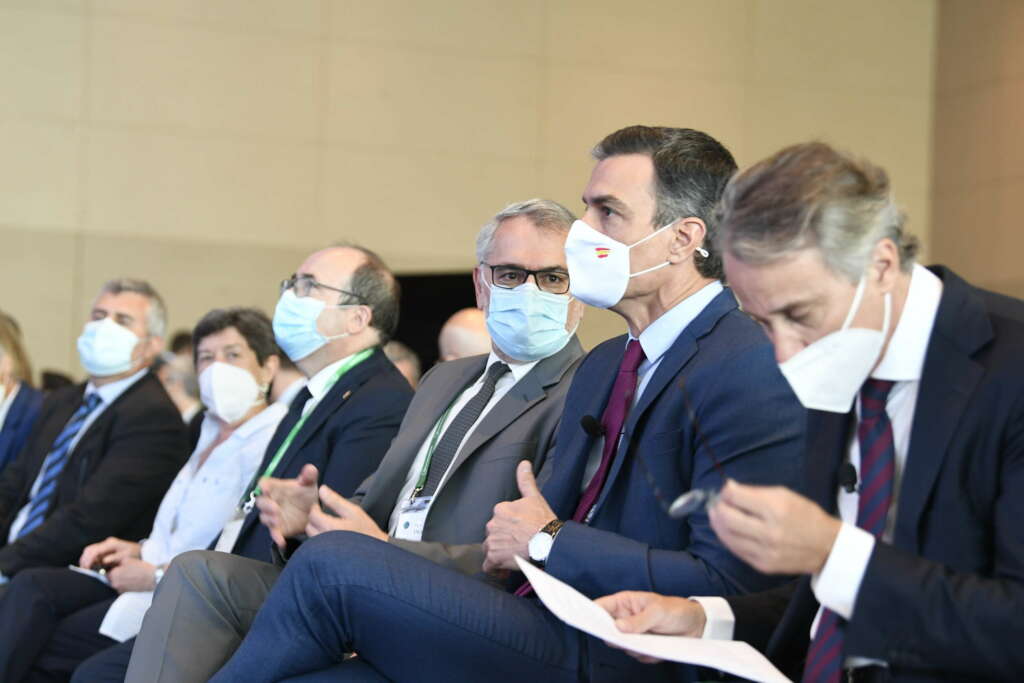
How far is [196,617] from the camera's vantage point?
302 centimetres

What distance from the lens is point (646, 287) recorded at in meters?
2.72

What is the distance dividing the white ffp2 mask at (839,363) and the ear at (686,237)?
2.66 feet

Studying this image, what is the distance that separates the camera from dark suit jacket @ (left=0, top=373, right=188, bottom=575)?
15.4 feet

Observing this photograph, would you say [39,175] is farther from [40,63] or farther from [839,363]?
[839,363]

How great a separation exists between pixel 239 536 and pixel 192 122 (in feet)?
18.1

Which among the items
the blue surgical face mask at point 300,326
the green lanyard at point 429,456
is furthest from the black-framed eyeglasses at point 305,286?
the green lanyard at point 429,456

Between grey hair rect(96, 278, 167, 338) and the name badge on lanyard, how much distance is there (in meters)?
2.61

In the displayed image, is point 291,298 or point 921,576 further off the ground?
point 291,298

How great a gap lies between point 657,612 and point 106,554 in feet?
9.11

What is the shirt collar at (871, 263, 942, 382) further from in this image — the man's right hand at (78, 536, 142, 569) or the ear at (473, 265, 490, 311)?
the man's right hand at (78, 536, 142, 569)

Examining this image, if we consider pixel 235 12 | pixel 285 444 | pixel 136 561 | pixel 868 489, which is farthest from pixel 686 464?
pixel 235 12

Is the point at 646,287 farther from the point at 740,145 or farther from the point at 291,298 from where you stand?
the point at 740,145

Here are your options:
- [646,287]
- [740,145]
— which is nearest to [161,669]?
[646,287]

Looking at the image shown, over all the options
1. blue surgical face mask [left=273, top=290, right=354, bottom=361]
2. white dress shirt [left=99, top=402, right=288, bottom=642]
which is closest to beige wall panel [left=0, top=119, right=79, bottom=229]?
white dress shirt [left=99, top=402, right=288, bottom=642]
